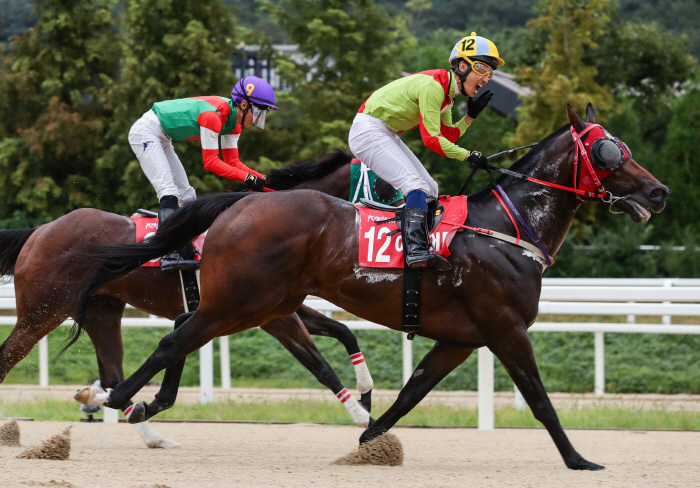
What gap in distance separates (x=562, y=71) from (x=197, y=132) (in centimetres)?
1009

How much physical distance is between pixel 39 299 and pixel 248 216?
1789mm

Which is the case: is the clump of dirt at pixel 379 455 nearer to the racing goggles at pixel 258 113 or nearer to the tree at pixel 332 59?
the racing goggles at pixel 258 113

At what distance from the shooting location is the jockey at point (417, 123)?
175 inches

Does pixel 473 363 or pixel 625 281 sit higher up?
pixel 625 281

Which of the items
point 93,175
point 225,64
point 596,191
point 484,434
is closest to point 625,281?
point 484,434

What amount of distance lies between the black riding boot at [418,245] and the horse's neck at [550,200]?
0.60 meters

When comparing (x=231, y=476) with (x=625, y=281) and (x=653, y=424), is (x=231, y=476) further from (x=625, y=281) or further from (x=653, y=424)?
(x=625, y=281)

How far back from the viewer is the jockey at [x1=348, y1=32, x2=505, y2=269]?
4.45 metres

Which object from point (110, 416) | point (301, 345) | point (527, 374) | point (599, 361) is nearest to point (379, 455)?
point (527, 374)

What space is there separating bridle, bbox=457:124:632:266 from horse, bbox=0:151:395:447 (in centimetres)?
95

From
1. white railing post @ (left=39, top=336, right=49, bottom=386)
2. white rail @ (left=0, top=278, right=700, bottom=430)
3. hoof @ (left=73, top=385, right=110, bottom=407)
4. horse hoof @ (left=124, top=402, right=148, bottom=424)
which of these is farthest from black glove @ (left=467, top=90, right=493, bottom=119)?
white railing post @ (left=39, top=336, right=49, bottom=386)

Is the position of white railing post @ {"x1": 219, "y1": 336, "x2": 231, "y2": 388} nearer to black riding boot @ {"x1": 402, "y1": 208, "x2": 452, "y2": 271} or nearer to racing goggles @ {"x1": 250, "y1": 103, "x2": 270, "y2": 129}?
racing goggles @ {"x1": 250, "y1": 103, "x2": 270, "y2": 129}

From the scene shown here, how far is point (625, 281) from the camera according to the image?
9.36 meters

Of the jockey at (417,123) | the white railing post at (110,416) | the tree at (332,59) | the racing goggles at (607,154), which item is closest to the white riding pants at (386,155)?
the jockey at (417,123)
